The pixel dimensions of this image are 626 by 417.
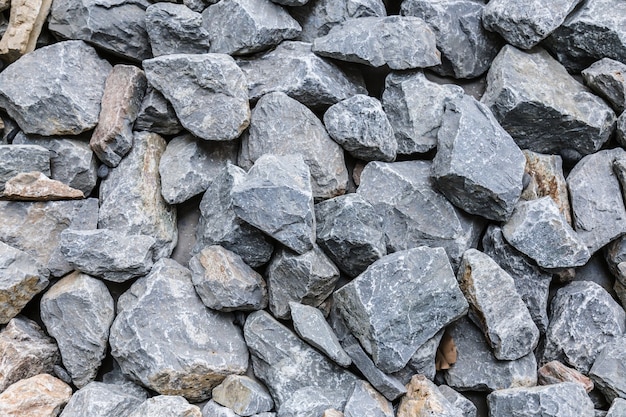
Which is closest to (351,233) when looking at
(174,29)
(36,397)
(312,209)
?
(312,209)

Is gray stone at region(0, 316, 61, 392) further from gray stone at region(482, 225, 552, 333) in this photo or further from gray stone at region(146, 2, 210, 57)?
gray stone at region(482, 225, 552, 333)

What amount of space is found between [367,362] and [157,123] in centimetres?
96

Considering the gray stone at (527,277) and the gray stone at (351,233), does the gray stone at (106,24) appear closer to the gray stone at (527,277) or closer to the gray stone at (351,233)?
the gray stone at (351,233)

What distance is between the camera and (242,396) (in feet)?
5.38

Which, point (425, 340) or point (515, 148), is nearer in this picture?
point (425, 340)

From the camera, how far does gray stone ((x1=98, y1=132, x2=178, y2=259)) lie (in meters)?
1.82

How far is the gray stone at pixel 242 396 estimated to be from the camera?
64.1 inches

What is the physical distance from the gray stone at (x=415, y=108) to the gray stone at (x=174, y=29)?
62 cm

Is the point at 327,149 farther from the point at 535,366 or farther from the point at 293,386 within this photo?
the point at 535,366

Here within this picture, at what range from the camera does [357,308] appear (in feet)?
5.43

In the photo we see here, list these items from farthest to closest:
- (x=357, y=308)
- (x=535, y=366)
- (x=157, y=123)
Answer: (x=157, y=123), (x=535, y=366), (x=357, y=308)

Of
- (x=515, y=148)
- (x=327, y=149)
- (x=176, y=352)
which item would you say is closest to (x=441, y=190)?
(x=515, y=148)

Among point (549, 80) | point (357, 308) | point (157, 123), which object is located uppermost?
point (549, 80)

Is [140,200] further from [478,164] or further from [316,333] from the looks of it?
[478,164]
